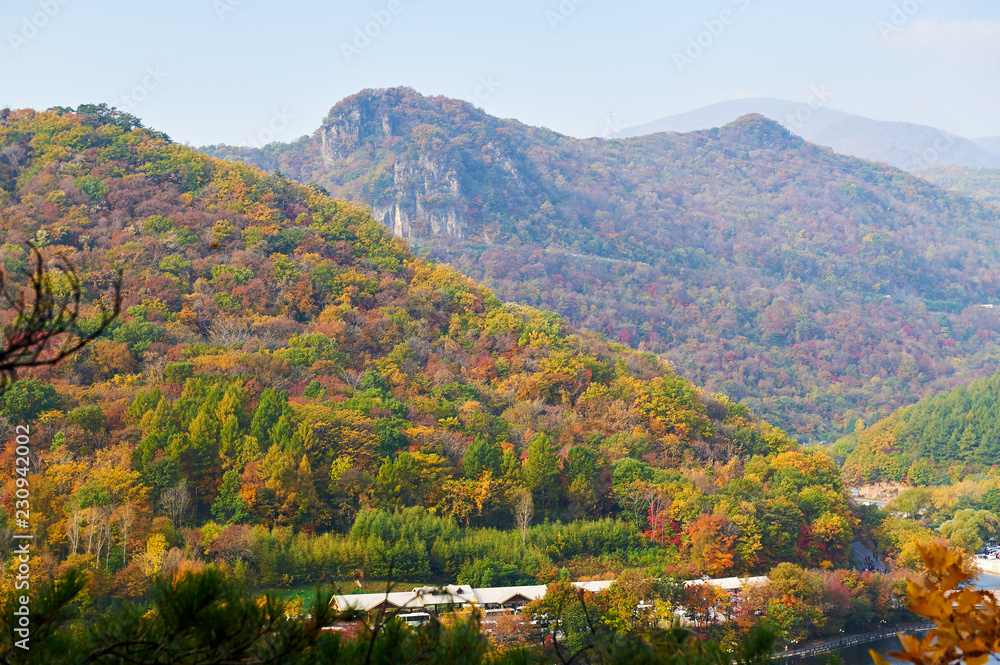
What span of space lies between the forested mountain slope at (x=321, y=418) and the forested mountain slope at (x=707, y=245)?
46359 millimetres

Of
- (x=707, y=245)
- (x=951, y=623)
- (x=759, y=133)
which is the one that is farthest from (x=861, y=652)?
(x=759, y=133)

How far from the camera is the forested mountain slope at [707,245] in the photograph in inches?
3681

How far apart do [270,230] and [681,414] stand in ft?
70.5

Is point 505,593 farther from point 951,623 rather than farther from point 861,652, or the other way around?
point 951,623

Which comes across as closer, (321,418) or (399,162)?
(321,418)

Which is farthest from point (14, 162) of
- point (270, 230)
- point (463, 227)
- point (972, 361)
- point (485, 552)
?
point (972, 361)

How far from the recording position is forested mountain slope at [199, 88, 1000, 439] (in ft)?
307

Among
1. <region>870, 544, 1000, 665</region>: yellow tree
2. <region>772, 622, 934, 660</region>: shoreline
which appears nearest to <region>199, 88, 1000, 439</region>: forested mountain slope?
<region>772, 622, 934, 660</region>: shoreline

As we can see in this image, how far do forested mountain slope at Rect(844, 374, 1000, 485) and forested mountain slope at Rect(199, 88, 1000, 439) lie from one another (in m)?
15.9

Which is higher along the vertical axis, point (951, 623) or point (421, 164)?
point (421, 164)

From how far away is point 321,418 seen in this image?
29.9 metres

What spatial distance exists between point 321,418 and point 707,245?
104 meters

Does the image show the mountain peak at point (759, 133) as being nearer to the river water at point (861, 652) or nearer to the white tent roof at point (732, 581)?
the river water at point (861, 652)

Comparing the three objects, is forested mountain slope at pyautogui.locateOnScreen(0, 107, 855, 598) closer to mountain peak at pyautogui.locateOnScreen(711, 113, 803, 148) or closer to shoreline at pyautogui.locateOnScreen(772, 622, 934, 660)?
shoreline at pyautogui.locateOnScreen(772, 622, 934, 660)
